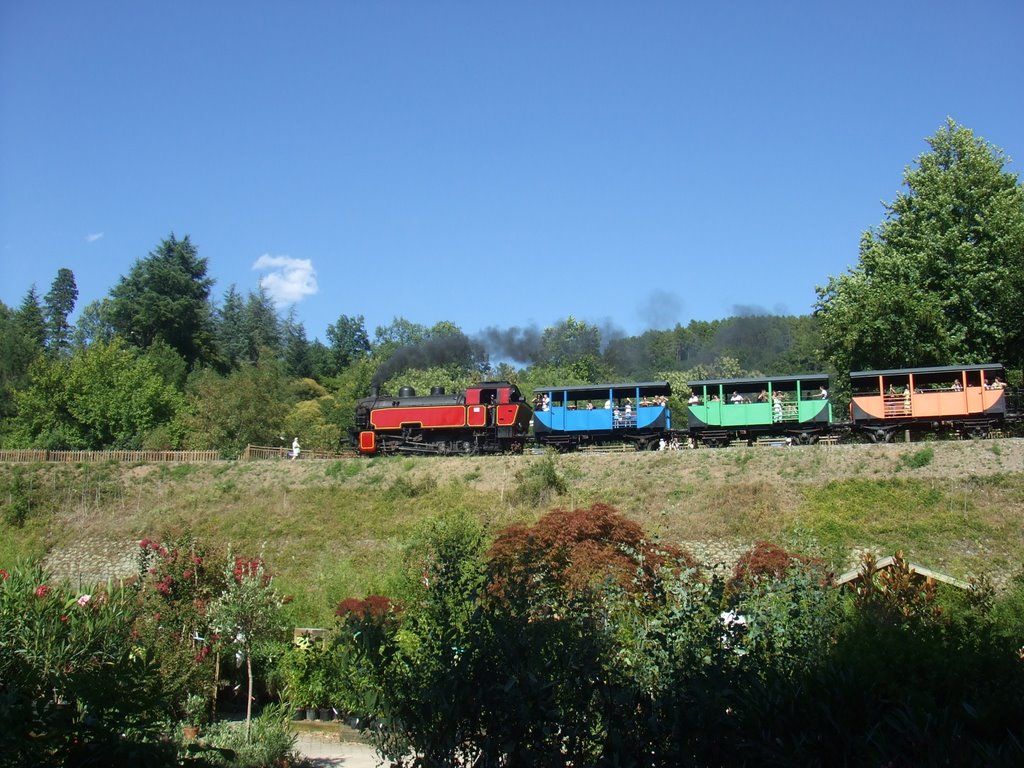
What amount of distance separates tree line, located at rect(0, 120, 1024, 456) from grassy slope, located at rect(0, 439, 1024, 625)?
818 cm

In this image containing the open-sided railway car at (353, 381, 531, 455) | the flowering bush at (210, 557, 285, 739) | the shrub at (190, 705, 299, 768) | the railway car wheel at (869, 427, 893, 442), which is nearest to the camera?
the shrub at (190, 705, 299, 768)

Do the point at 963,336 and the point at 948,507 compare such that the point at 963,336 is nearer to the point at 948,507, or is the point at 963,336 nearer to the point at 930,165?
the point at 930,165

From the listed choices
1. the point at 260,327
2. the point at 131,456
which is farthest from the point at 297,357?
the point at 131,456

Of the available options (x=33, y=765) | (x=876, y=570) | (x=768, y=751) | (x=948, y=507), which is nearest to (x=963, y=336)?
(x=948, y=507)

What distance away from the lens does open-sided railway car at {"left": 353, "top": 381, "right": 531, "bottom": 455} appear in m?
34.8

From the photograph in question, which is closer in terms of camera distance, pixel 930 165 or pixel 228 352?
pixel 930 165

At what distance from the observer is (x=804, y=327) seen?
3642 inches

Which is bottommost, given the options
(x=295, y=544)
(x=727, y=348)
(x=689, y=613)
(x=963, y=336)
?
(x=295, y=544)

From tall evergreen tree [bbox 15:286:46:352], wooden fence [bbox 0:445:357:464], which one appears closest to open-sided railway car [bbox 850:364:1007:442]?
wooden fence [bbox 0:445:357:464]

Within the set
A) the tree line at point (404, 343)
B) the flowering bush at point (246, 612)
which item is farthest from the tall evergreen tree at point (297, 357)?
the flowering bush at point (246, 612)

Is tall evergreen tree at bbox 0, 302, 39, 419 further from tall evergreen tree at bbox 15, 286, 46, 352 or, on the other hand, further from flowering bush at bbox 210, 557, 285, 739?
flowering bush at bbox 210, 557, 285, 739

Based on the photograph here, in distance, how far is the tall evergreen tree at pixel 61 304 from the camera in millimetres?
91688

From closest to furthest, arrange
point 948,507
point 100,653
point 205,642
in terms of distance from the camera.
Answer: point 100,653
point 205,642
point 948,507

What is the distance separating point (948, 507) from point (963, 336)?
38.4 ft
